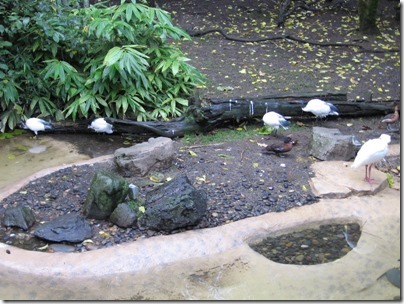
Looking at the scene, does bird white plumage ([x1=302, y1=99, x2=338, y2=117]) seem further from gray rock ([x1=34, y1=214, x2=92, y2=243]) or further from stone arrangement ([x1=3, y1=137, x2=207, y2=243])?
gray rock ([x1=34, y1=214, x2=92, y2=243])

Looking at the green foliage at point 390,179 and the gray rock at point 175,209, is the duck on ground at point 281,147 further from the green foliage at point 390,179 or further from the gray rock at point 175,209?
the gray rock at point 175,209

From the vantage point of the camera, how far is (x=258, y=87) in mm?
7938

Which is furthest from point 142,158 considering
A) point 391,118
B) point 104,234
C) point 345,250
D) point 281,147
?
point 391,118

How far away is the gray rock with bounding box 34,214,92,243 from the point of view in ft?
14.6

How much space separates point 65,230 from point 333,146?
2.97 m

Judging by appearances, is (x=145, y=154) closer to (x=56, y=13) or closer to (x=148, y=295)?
(x=148, y=295)

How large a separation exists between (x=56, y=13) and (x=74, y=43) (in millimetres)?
680

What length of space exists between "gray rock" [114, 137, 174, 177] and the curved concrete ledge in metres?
1.24

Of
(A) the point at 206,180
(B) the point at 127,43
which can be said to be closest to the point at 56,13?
(B) the point at 127,43

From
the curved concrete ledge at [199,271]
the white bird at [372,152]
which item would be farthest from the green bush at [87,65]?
the curved concrete ledge at [199,271]

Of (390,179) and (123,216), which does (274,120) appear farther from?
(123,216)

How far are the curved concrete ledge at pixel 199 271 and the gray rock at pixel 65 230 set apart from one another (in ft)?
0.77

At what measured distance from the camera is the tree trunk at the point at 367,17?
1023 cm

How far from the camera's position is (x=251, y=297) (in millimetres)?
3811
